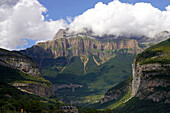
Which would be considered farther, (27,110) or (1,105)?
(27,110)

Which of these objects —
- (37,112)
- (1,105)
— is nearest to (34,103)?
(37,112)

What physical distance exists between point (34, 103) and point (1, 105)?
1051 inches

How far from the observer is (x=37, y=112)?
192625mm

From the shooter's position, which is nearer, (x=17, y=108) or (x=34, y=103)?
(x=17, y=108)

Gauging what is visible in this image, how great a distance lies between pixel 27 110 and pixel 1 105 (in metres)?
18.9

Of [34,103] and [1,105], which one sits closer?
[1,105]

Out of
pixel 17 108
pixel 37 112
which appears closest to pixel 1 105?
pixel 17 108

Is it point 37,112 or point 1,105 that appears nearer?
point 1,105

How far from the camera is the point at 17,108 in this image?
180m

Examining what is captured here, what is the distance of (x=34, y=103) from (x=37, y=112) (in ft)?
24.2

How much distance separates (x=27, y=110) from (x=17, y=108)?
967 cm

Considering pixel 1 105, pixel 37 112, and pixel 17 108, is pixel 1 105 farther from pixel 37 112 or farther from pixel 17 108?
pixel 37 112

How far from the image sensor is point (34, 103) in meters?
197

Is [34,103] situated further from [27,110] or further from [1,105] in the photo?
[1,105]
